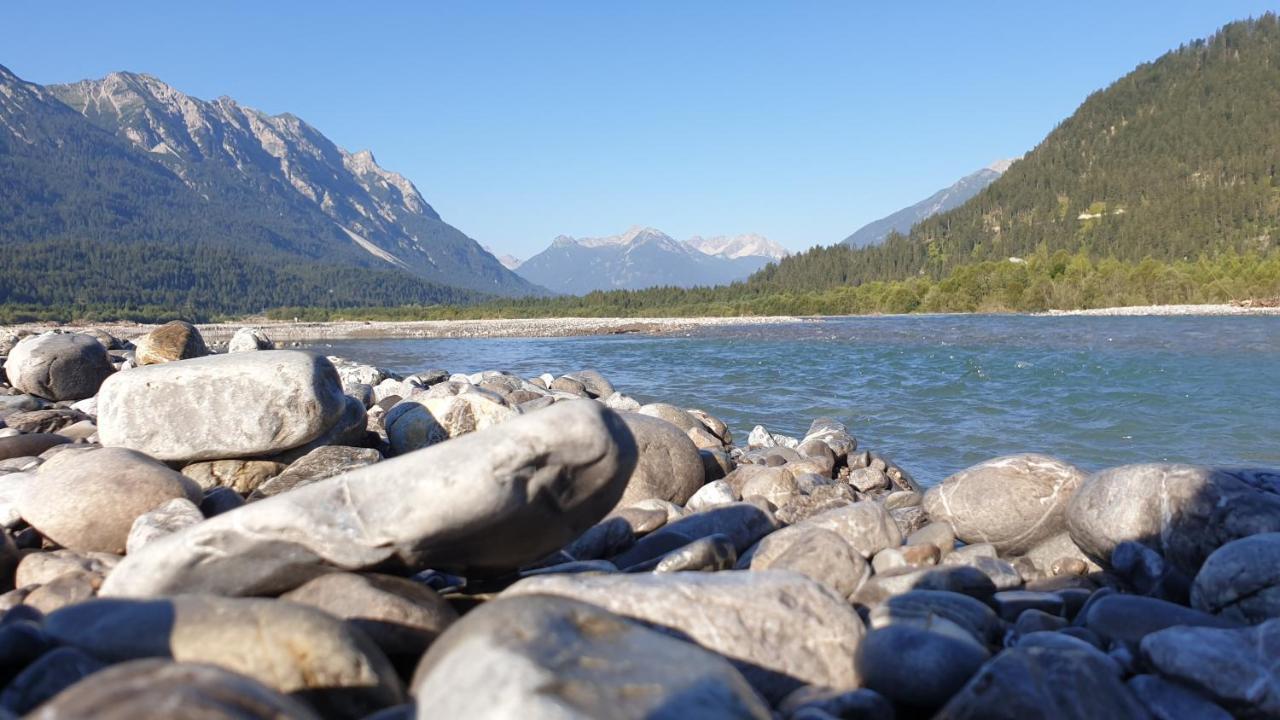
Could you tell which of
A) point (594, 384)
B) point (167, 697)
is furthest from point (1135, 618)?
point (594, 384)

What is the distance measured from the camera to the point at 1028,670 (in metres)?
2.99

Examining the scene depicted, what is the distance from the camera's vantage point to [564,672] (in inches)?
94.1

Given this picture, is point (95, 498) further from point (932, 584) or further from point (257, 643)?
point (932, 584)

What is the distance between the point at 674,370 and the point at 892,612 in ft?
84.1

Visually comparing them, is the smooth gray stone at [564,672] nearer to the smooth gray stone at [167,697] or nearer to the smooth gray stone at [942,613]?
the smooth gray stone at [167,697]

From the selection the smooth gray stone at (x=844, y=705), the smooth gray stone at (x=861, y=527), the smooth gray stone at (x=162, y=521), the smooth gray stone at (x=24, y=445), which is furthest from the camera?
the smooth gray stone at (x=24, y=445)

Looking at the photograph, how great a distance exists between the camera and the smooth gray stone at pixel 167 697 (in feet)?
6.38

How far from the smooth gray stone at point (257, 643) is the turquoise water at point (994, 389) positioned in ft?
30.1

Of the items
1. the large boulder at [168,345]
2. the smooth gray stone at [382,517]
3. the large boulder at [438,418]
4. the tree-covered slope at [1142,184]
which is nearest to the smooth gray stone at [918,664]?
the smooth gray stone at [382,517]

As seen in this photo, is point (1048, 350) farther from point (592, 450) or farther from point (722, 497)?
point (592, 450)

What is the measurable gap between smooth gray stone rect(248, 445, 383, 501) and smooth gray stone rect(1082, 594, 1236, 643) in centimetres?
510

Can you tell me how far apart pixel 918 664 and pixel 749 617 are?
689 mm

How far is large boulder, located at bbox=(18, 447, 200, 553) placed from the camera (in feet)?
16.0

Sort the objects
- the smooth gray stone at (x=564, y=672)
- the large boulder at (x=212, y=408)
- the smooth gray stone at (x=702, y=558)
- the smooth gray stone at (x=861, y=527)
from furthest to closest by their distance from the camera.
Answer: the large boulder at (x=212, y=408), the smooth gray stone at (x=861, y=527), the smooth gray stone at (x=702, y=558), the smooth gray stone at (x=564, y=672)
